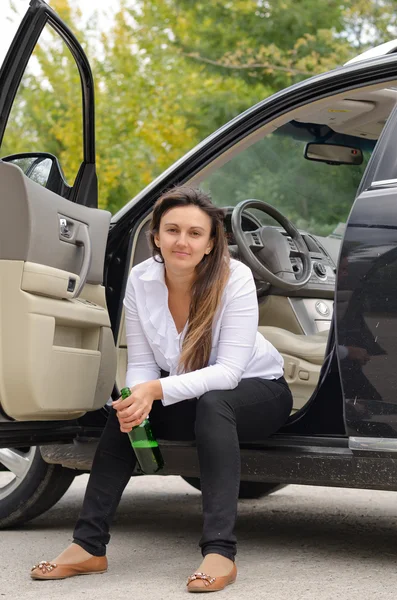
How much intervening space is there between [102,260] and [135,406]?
2.57 feet

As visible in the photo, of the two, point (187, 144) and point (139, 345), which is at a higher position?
point (187, 144)

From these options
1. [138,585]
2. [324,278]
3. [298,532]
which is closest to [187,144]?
[324,278]

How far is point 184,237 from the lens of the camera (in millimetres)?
3494

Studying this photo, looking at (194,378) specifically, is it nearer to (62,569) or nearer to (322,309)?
(62,569)

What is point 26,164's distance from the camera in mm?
3711

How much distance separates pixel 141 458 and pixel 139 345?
15.7 inches

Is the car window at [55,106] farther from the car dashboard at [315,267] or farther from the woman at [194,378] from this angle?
the woman at [194,378]

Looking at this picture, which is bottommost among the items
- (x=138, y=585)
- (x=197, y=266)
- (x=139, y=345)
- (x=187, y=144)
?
(x=138, y=585)

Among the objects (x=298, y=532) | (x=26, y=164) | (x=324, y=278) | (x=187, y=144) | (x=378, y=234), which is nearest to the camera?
(x=378, y=234)

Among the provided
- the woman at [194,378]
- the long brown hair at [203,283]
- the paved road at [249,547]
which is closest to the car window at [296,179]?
the long brown hair at [203,283]

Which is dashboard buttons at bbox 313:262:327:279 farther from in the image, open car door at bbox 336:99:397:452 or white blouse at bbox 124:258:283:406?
open car door at bbox 336:99:397:452

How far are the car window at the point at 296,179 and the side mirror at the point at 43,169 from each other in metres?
0.61

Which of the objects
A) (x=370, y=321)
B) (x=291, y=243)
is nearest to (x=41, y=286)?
(x=370, y=321)

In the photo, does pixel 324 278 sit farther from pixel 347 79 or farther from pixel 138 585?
pixel 138 585
